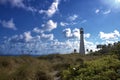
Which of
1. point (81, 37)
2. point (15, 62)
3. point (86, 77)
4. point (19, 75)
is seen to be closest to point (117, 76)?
point (86, 77)

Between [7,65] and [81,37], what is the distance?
34408 mm

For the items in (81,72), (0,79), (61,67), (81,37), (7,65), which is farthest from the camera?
(81,37)

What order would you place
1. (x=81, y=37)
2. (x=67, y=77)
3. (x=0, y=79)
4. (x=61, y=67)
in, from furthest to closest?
(x=81, y=37)
(x=61, y=67)
(x=67, y=77)
(x=0, y=79)

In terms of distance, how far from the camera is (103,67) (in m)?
16.6

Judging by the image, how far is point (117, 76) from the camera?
1386 centimetres

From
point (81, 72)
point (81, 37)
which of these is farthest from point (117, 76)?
point (81, 37)

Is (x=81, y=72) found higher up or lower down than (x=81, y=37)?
lower down

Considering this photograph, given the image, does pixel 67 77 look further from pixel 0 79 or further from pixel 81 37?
pixel 81 37

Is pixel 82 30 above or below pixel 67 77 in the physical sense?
above

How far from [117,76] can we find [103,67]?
277 cm

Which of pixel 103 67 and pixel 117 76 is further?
pixel 103 67

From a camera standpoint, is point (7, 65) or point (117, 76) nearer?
point (117, 76)

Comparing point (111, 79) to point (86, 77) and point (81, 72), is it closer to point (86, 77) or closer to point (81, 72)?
point (86, 77)

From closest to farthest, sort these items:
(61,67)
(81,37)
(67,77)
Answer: (67,77), (61,67), (81,37)
